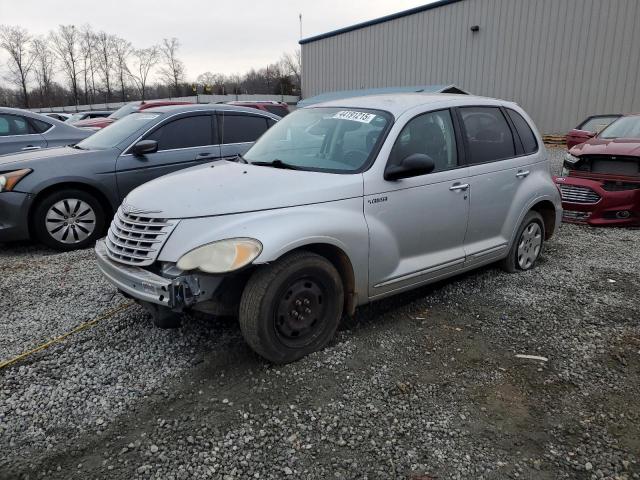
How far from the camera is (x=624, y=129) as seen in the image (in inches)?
315

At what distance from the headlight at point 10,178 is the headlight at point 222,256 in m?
3.59

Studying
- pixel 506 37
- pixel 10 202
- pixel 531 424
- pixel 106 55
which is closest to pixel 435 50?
pixel 506 37

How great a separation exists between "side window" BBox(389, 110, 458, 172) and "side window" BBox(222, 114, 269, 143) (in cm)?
339

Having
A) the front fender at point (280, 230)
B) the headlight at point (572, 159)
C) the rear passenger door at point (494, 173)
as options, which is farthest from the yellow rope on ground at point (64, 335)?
the headlight at point (572, 159)

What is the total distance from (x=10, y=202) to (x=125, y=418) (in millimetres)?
3745

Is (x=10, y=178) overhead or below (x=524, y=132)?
below

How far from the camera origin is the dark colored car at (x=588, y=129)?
12296mm

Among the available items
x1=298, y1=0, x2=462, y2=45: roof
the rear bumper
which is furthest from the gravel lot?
x1=298, y1=0, x2=462, y2=45: roof

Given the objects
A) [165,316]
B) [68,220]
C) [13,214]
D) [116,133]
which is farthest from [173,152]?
[165,316]

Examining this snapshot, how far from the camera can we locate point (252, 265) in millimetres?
2934

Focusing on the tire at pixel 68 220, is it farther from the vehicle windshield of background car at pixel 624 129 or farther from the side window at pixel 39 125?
the vehicle windshield of background car at pixel 624 129

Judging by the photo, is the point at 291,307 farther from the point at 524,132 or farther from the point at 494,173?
the point at 524,132

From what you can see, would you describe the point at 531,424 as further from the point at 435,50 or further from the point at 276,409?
the point at 435,50

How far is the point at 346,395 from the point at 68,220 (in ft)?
14.1
